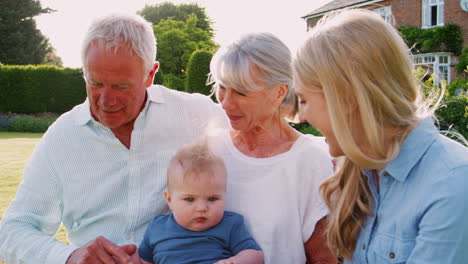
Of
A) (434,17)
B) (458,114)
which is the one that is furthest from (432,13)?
(458,114)

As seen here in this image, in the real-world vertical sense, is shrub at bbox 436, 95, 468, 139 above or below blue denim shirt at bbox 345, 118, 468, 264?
below

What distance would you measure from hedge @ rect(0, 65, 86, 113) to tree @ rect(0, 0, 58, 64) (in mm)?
10347

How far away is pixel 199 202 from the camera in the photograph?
238 centimetres

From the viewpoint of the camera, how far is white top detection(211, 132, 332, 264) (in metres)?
2.48

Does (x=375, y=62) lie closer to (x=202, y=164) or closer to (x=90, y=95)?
(x=202, y=164)

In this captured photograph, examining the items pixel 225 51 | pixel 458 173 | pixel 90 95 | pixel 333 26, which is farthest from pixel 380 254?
pixel 90 95

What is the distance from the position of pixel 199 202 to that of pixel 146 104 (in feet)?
Answer: 2.77

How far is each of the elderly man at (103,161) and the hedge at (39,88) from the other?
22918 millimetres

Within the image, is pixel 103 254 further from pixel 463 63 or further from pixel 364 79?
pixel 463 63

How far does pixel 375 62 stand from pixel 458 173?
51 cm

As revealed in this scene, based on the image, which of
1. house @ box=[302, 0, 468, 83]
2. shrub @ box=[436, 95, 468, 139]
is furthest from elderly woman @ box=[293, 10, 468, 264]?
house @ box=[302, 0, 468, 83]

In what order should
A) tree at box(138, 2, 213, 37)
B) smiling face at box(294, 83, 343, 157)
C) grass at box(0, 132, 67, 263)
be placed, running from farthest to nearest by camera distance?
tree at box(138, 2, 213, 37) → grass at box(0, 132, 67, 263) → smiling face at box(294, 83, 343, 157)

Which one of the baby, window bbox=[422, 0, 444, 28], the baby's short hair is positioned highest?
window bbox=[422, 0, 444, 28]

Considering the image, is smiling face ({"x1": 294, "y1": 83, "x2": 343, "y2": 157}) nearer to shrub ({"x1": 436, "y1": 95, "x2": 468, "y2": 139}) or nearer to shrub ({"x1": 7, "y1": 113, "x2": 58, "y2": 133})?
shrub ({"x1": 436, "y1": 95, "x2": 468, "y2": 139})
